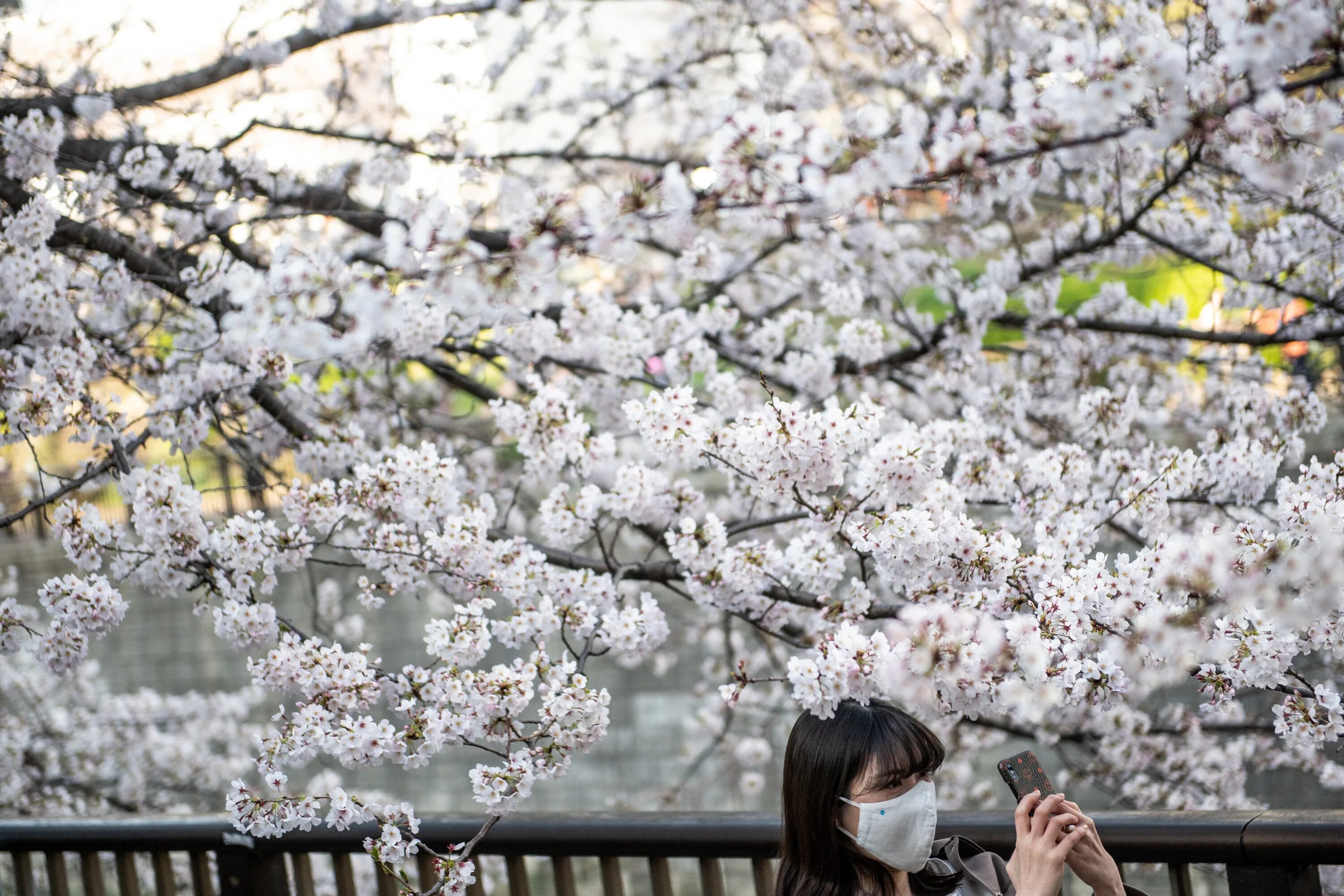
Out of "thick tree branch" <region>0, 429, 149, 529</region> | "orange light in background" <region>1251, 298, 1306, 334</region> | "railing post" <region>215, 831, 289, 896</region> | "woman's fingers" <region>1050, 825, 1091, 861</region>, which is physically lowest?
"railing post" <region>215, 831, 289, 896</region>

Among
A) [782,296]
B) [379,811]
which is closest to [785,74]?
[782,296]

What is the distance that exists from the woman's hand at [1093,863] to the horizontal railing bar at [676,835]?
0.16 meters

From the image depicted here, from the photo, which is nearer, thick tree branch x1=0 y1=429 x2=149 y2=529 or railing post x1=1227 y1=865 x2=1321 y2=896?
railing post x1=1227 y1=865 x2=1321 y2=896

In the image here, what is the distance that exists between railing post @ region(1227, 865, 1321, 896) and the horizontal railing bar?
0.01 m

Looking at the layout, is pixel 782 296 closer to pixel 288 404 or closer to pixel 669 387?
pixel 288 404

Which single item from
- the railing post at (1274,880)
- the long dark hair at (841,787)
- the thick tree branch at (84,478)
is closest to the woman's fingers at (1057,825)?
the long dark hair at (841,787)

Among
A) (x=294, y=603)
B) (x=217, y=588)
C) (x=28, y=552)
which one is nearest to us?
(x=217, y=588)

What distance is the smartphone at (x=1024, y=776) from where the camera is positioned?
5.22 feet

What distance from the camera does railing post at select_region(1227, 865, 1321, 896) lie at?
1.63 meters

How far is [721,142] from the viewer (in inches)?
74.7

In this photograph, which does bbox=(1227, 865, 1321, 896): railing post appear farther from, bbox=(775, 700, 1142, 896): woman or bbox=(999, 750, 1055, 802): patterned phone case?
bbox=(999, 750, 1055, 802): patterned phone case

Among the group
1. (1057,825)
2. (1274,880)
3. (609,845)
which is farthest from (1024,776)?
(609,845)

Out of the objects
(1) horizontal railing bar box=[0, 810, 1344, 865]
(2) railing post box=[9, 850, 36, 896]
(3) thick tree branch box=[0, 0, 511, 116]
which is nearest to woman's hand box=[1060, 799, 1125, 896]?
(1) horizontal railing bar box=[0, 810, 1344, 865]

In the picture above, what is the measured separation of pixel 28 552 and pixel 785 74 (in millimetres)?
7353
